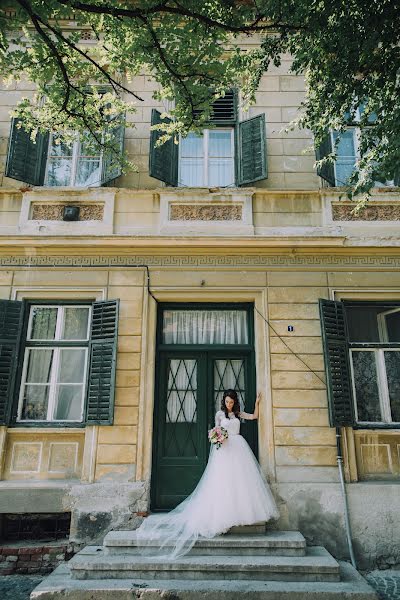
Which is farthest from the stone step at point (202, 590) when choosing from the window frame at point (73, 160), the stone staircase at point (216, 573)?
the window frame at point (73, 160)

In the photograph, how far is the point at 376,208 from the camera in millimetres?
7176

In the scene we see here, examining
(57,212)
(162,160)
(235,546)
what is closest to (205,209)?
(162,160)

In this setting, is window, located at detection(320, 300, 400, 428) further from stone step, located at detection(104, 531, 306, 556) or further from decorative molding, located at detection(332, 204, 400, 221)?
stone step, located at detection(104, 531, 306, 556)

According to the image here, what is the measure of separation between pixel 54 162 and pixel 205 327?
3.87 meters

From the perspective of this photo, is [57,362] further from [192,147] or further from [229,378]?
[192,147]

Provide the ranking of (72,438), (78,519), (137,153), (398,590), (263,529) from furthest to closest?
(137,153)
(72,438)
(78,519)
(263,529)
(398,590)

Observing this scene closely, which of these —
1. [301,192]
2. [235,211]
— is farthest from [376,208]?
[235,211]

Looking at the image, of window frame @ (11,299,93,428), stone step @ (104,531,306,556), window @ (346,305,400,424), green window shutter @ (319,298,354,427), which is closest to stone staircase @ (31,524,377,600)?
stone step @ (104,531,306,556)

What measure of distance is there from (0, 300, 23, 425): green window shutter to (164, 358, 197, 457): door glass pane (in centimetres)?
222

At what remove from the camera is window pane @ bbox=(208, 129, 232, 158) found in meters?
7.88

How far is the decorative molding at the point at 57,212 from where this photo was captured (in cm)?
713

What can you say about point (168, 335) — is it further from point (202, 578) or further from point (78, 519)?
point (202, 578)

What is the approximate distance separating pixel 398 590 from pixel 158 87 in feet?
26.5

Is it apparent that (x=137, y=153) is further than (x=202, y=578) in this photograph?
Yes
